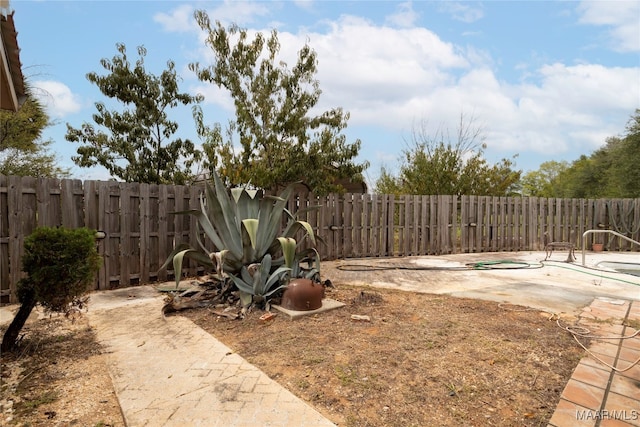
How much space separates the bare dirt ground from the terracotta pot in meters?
0.18

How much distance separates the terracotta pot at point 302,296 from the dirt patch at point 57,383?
5.43 ft

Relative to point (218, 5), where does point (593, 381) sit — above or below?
below

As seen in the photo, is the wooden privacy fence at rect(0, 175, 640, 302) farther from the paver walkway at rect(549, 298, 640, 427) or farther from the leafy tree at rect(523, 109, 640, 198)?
the leafy tree at rect(523, 109, 640, 198)

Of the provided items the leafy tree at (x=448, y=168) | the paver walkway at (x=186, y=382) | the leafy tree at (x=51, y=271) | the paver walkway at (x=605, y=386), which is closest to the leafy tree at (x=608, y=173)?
the leafy tree at (x=448, y=168)

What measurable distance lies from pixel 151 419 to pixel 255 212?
258 cm

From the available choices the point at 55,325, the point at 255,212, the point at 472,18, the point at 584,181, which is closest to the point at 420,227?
the point at 472,18

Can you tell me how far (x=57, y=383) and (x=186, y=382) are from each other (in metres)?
0.84

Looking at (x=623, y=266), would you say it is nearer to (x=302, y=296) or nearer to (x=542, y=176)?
(x=302, y=296)

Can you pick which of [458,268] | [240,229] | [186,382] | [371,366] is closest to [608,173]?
[458,268]

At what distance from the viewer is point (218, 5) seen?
7.09 meters

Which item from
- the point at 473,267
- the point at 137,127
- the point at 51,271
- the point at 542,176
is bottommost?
the point at 473,267

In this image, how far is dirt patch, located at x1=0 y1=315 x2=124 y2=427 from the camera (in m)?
1.90

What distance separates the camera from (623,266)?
7219 mm

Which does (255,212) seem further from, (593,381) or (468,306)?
(593,381)
